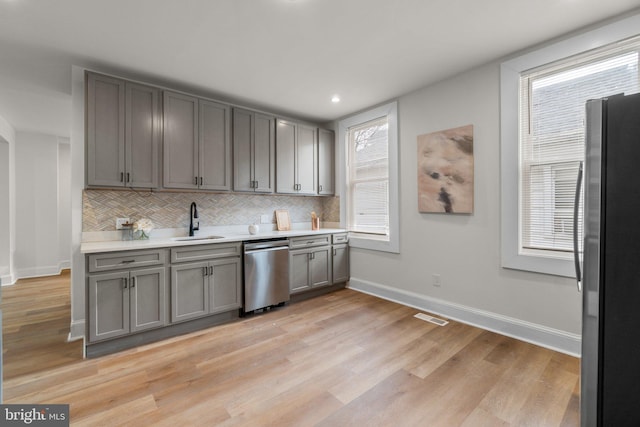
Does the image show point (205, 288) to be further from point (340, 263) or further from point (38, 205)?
point (38, 205)

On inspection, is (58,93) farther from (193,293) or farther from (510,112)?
(510,112)

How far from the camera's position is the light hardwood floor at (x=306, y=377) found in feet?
5.71

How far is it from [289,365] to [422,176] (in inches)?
96.3

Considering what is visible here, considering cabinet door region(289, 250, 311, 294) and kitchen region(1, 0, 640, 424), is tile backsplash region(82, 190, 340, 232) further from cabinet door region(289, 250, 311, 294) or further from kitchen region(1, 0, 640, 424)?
cabinet door region(289, 250, 311, 294)

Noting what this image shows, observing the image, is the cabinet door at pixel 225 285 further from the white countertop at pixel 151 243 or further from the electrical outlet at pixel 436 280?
the electrical outlet at pixel 436 280

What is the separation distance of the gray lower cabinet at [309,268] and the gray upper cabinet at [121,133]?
1864mm

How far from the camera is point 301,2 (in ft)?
6.60

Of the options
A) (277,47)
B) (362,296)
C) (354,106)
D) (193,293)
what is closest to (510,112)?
(354,106)

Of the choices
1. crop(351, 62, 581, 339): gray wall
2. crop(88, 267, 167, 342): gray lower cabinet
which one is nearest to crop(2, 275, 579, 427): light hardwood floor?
crop(88, 267, 167, 342): gray lower cabinet

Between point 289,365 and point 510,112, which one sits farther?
point 510,112

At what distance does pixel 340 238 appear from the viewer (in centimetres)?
435

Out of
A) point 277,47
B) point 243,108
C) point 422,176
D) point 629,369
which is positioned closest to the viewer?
point 629,369

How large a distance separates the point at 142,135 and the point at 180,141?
0.36 m

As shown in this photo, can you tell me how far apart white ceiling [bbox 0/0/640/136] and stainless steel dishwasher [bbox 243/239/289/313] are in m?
1.88
